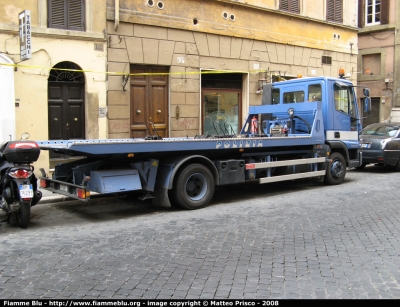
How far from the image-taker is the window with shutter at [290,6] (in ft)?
54.2

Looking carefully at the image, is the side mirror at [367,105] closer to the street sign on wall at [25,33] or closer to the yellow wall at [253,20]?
the yellow wall at [253,20]

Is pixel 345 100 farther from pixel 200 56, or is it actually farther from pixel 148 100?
pixel 148 100

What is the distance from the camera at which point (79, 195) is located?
6758 mm

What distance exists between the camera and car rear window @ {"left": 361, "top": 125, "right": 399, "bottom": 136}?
1356cm

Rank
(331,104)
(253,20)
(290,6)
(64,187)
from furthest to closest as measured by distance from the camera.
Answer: (290,6) → (253,20) → (331,104) → (64,187)

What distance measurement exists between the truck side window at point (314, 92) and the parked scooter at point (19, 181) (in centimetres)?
663

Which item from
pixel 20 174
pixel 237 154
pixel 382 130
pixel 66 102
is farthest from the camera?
pixel 382 130

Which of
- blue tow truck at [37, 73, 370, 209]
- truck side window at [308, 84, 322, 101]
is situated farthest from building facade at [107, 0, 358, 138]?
truck side window at [308, 84, 322, 101]

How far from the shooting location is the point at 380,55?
25.0m

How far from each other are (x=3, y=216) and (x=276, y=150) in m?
5.55

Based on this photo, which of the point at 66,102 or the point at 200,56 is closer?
the point at 66,102

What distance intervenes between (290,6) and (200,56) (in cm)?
501

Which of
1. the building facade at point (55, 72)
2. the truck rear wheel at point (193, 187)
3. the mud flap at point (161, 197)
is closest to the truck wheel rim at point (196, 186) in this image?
the truck rear wheel at point (193, 187)

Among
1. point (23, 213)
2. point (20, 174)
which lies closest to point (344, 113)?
point (20, 174)
